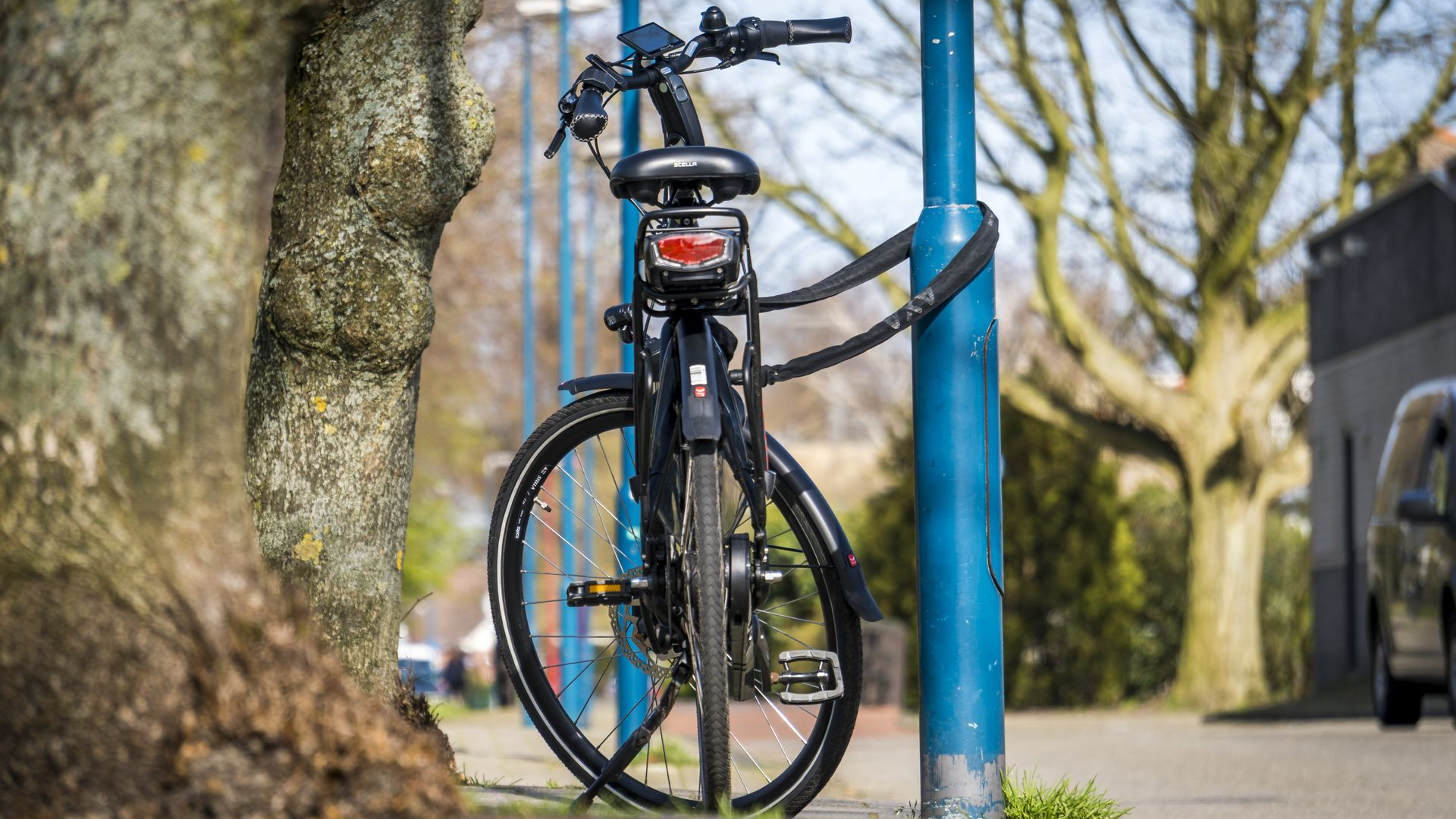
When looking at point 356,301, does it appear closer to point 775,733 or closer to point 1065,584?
point 775,733

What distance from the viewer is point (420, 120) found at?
4.33m

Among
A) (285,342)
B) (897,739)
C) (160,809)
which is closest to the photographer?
(160,809)

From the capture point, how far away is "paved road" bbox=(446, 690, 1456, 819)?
24.1 ft

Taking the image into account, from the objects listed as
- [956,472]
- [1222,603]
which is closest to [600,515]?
[956,472]

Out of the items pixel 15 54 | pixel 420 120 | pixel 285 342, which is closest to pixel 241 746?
pixel 15 54

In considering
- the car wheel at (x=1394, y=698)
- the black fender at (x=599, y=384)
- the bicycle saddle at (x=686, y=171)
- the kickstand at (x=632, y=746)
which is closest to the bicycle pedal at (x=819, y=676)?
the kickstand at (x=632, y=746)

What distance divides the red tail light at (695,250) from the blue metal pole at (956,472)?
29.0 inches

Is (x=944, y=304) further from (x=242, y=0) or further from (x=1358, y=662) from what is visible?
(x=1358, y=662)

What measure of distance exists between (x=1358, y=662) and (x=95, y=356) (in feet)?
71.0

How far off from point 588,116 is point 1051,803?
6.46 ft

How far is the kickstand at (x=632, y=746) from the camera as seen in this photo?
3.99 m

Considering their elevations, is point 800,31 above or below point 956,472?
above

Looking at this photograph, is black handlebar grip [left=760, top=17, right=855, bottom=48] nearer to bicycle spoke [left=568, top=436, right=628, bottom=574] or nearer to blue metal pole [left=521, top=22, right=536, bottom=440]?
bicycle spoke [left=568, top=436, right=628, bottom=574]

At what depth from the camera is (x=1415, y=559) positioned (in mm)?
11398
